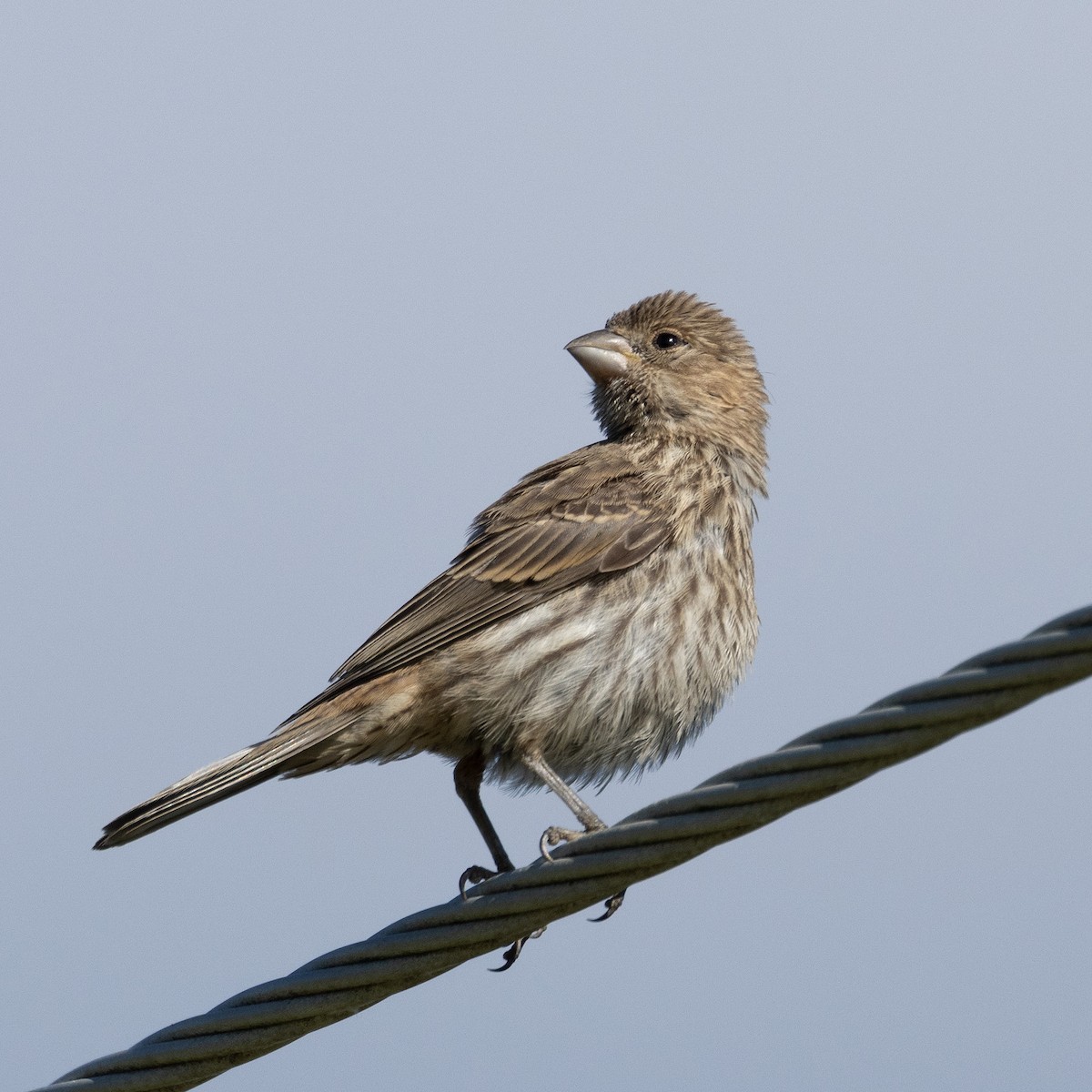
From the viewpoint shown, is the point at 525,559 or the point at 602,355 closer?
the point at 525,559

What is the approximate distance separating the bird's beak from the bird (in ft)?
2.28

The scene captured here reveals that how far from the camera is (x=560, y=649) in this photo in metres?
6.29

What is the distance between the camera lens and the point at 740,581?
22.7 feet

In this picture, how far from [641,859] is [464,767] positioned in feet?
9.66

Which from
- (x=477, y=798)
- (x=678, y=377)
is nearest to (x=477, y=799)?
(x=477, y=798)

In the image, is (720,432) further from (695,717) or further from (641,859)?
(641,859)

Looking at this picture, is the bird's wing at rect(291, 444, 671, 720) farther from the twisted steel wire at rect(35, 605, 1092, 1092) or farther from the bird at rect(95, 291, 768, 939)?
the twisted steel wire at rect(35, 605, 1092, 1092)

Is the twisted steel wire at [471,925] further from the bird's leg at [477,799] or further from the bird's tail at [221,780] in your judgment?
the bird's leg at [477,799]

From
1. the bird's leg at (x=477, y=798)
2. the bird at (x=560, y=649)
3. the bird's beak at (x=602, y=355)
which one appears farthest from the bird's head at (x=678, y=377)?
the bird's leg at (x=477, y=798)

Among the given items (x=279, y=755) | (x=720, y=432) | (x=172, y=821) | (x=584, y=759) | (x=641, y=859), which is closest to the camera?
(x=641, y=859)

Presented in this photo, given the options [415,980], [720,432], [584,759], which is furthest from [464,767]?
[415,980]

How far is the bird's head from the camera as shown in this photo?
778 centimetres

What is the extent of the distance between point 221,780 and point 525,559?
5.53ft

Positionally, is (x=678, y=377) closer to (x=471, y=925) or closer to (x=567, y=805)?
(x=567, y=805)
